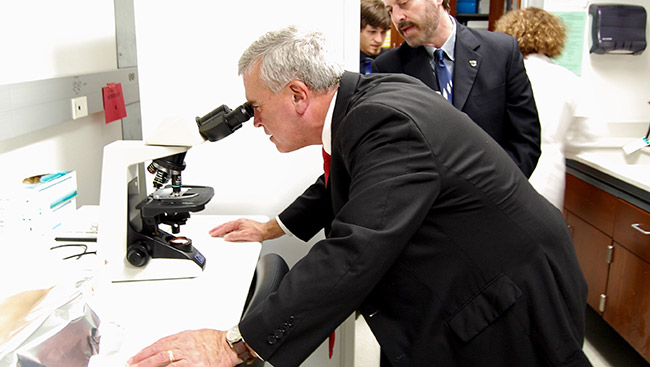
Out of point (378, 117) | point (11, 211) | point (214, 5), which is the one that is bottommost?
point (11, 211)

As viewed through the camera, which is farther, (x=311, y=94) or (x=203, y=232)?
(x=203, y=232)

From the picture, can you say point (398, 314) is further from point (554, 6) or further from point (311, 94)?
point (554, 6)

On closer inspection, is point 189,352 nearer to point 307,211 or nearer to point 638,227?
point 307,211

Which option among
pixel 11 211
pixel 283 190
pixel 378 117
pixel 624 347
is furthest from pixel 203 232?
pixel 624 347

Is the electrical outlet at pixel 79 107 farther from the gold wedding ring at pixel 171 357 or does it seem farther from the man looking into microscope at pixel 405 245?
the gold wedding ring at pixel 171 357

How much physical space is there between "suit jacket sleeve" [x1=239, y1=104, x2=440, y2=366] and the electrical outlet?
4.79 ft

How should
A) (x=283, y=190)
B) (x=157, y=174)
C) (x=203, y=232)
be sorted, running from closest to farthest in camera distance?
(x=157, y=174)
(x=203, y=232)
(x=283, y=190)

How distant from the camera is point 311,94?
46.6 inches

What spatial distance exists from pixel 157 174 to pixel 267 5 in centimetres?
73

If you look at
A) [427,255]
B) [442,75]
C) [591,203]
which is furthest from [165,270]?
[591,203]

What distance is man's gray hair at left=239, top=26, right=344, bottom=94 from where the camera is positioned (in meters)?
1.15

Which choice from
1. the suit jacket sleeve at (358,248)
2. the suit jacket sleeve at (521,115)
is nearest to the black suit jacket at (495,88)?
the suit jacket sleeve at (521,115)

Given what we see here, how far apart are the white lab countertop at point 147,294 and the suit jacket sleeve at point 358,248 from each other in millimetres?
228

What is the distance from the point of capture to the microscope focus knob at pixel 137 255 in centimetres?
135
